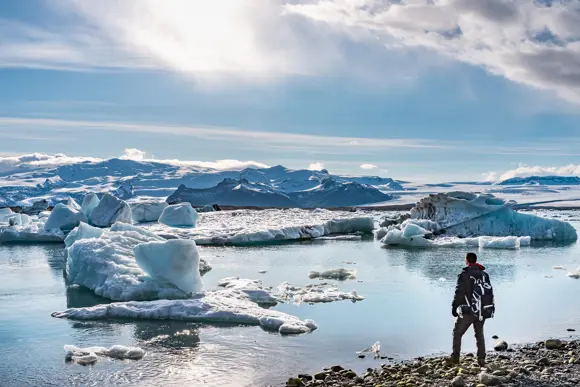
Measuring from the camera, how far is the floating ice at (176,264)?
13.8m

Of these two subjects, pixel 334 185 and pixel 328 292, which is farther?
pixel 334 185

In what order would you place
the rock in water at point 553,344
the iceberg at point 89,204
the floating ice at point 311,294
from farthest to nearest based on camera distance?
the iceberg at point 89,204, the floating ice at point 311,294, the rock in water at point 553,344

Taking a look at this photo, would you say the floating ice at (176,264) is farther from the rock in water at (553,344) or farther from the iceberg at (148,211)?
the iceberg at (148,211)

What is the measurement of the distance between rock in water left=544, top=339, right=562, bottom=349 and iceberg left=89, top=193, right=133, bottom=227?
28.3 metres

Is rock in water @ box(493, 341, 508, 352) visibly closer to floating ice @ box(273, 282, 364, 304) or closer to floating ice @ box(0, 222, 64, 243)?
floating ice @ box(273, 282, 364, 304)

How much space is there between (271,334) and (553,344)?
4.63 metres

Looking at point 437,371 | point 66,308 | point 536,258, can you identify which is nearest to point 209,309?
point 66,308

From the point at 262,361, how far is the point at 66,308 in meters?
6.38

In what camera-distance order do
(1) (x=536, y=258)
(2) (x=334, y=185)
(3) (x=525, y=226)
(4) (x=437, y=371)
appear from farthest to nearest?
(2) (x=334, y=185), (3) (x=525, y=226), (1) (x=536, y=258), (4) (x=437, y=371)

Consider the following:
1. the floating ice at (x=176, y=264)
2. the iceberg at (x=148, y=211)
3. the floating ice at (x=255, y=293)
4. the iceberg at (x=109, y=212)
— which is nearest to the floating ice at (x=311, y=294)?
the floating ice at (x=255, y=293)

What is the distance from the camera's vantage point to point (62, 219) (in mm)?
31969

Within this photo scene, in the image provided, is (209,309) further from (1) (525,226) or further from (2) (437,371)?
(1) (525,226)

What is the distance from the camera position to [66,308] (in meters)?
13.5

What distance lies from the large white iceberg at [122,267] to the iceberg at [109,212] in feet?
56.9
